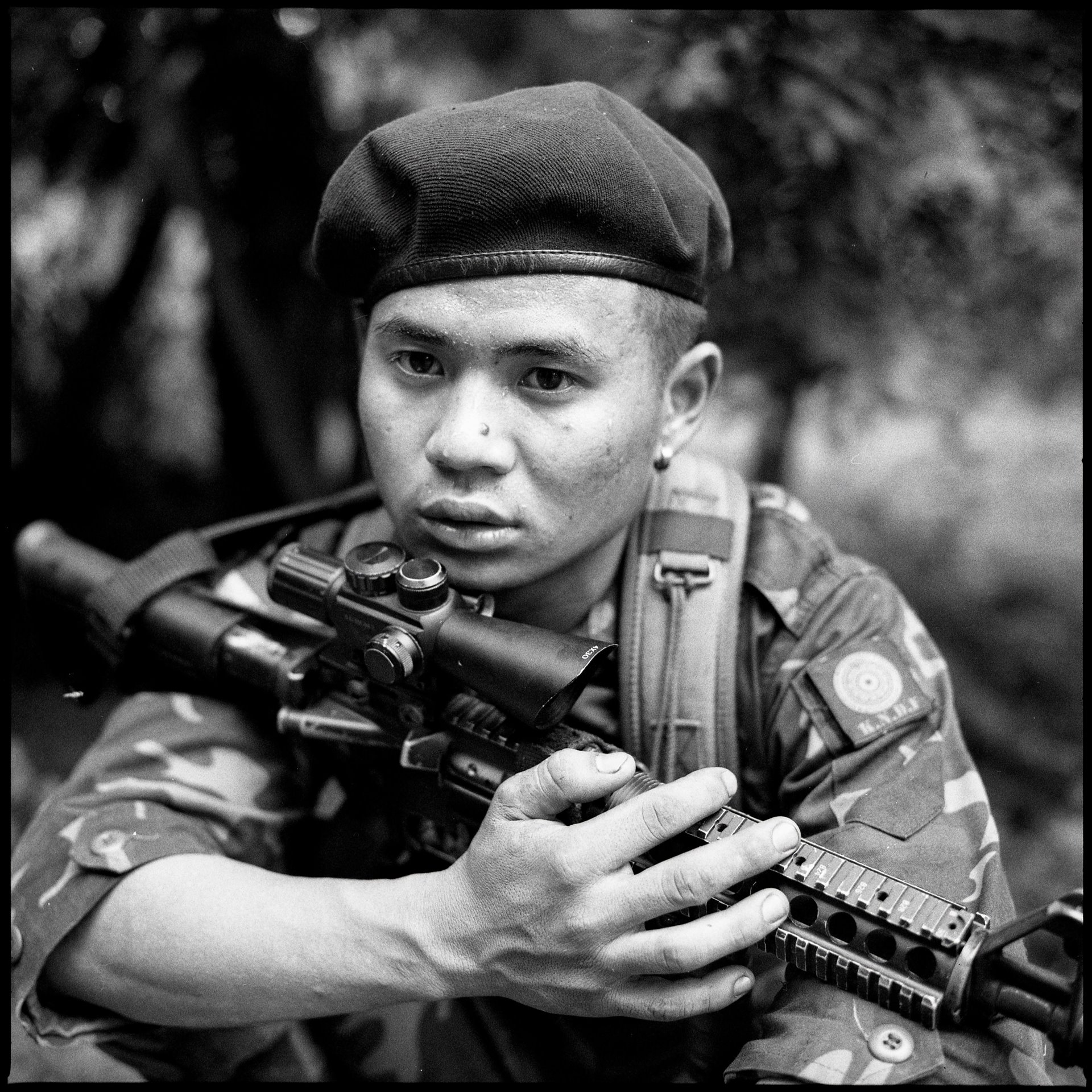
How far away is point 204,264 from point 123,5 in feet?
3.72

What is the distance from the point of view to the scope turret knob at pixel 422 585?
1574 millimetres

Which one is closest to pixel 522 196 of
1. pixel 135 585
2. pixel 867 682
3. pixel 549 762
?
pixel 549 762

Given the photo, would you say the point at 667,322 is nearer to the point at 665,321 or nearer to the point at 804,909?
the point at 665,321

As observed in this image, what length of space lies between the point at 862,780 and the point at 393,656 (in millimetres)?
739

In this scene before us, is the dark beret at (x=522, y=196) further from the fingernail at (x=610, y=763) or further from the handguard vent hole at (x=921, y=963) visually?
the handguard vent hole at (x=921, y=963)

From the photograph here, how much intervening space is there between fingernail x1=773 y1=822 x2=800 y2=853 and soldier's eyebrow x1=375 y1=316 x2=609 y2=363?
0.74 m

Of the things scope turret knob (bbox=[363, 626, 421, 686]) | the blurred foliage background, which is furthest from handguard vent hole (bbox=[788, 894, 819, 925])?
the blurred foliage background

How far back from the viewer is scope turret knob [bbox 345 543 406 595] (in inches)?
63.9

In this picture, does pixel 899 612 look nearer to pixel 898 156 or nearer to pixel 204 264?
pixel 898 156

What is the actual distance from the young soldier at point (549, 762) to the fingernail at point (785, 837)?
2 cm

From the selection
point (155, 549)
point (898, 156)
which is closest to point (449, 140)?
point (155, 549)

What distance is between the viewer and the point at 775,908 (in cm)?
136

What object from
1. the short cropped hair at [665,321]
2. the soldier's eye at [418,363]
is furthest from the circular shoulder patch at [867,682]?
the soldier's eye at [418,363]

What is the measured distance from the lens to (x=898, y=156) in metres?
2.73
